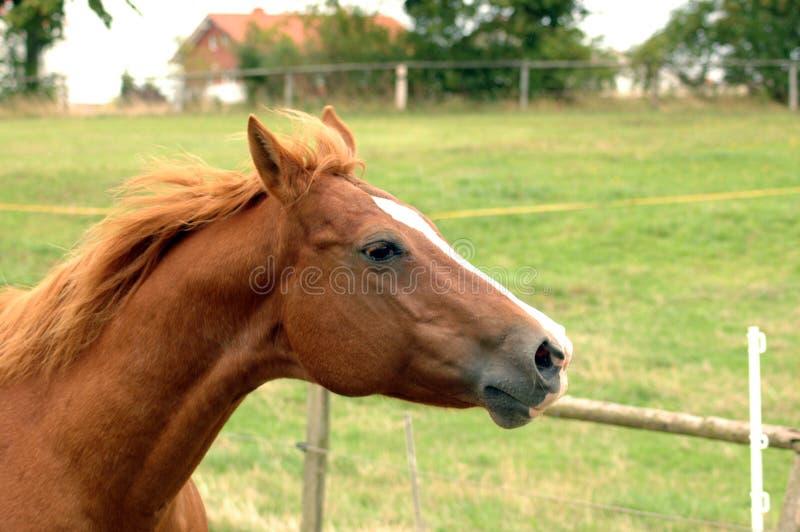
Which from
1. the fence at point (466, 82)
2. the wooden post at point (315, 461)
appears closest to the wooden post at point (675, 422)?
the wooden post at point (315, 461)

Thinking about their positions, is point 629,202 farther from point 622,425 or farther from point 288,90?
point 288,90

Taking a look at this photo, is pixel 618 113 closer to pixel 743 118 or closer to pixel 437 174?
pixel 743 118

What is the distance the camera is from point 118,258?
2.75 meters

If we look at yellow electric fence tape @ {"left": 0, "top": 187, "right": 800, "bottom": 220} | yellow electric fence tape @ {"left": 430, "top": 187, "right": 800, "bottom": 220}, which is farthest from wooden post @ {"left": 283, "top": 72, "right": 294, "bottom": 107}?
yellow electric fence tape @ {"left": 430, "top": 187, "right": 800, "bottom": 220}

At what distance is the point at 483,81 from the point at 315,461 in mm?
20100

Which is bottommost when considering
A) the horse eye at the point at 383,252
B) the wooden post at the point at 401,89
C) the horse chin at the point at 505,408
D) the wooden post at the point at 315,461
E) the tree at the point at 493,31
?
the wooden post at the point at 315,461

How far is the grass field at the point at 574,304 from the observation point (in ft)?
19.2

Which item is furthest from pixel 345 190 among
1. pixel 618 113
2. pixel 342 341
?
pixel 618 113

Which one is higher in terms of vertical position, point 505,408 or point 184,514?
point 505,408

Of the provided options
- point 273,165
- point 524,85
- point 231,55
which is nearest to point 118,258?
point 273,165

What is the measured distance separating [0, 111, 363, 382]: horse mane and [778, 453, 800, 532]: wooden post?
90.2 inches

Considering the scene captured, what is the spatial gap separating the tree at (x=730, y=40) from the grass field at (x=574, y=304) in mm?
3711

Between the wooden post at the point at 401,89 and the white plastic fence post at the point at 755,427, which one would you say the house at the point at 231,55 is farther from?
the white plastic fence post at the point at 755,427

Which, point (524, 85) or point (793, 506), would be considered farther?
point (524, 85)
